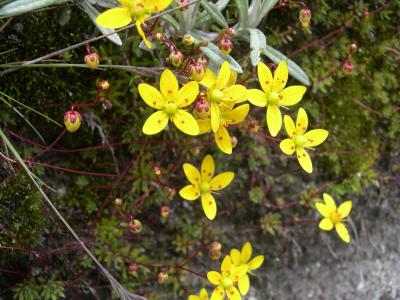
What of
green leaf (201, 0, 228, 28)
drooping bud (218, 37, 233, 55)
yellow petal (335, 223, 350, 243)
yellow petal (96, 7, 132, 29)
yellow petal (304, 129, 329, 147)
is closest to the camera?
yellow petal (96, 7, 132, 29)

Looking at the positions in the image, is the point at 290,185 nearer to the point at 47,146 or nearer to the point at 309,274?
the point at 309,274

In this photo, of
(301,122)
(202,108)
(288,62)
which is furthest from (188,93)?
(288,62)

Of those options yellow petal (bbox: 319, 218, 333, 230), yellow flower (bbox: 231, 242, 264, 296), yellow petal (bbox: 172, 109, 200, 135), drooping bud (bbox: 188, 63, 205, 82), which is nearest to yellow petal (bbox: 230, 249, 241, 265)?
yellow flower (bbox: 231, 242, 264, 296)

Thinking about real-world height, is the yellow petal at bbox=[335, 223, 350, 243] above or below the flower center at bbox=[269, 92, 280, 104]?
below

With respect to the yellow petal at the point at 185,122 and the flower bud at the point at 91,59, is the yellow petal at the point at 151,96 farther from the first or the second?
the flower bud at the point at 91,59

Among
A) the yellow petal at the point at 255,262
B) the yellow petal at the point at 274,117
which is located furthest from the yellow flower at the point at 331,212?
the yellow petal at the point at 274,117

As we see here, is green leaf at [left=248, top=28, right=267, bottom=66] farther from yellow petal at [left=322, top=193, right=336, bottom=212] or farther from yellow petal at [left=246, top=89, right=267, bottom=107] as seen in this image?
yellow petal at [left=322, top=193, right=336, bottom=212]
